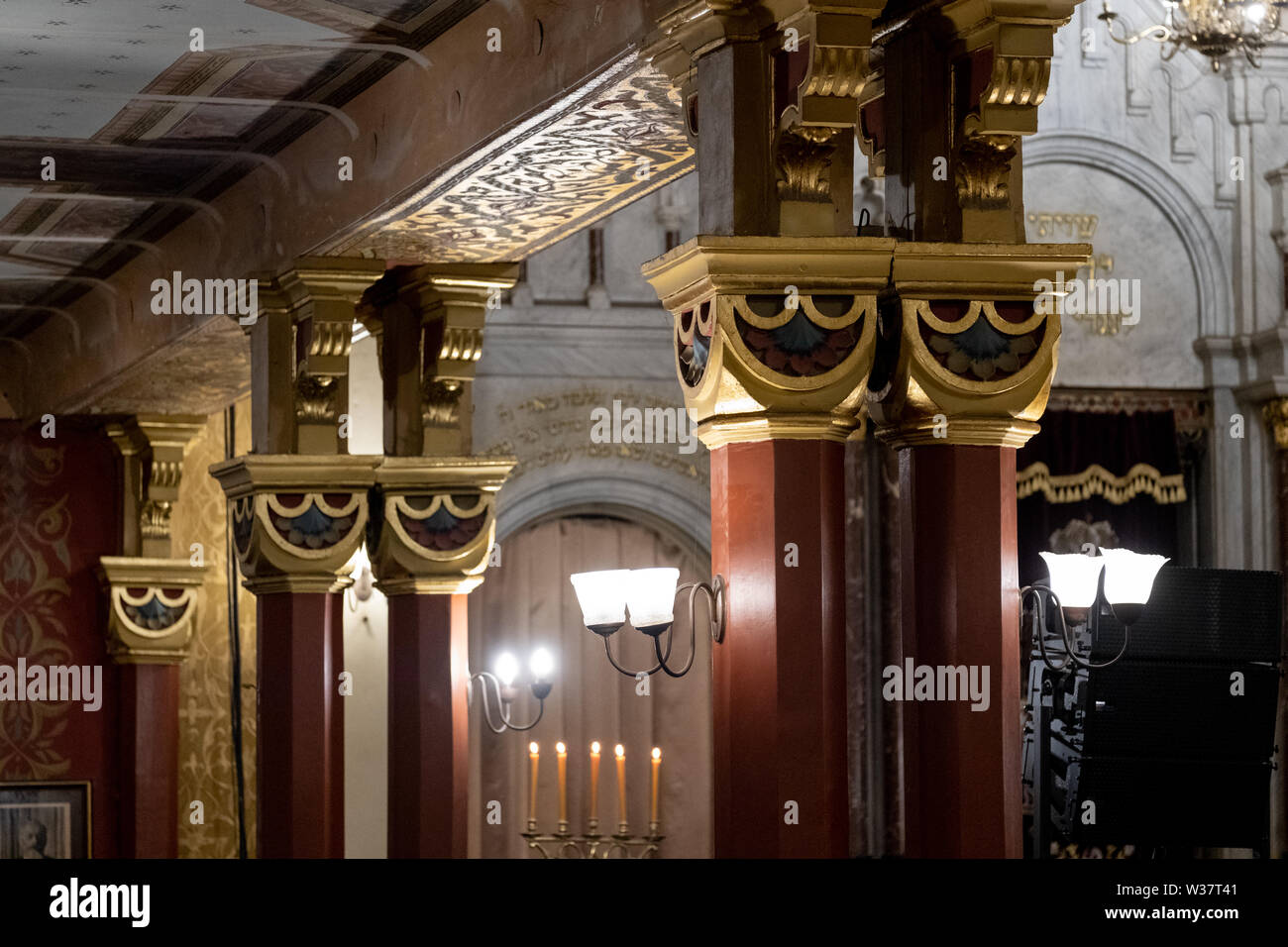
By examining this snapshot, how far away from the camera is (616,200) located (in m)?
6.46

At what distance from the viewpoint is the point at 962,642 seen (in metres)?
4.30

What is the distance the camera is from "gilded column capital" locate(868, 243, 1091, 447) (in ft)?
14.1

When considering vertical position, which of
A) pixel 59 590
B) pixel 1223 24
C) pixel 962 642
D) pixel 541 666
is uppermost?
pixel 1223 24

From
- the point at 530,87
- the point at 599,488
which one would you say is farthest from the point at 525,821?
the point at 530,87

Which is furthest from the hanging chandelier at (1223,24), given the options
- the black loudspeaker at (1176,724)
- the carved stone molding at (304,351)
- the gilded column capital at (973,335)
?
the gilded column capital at (973,335)

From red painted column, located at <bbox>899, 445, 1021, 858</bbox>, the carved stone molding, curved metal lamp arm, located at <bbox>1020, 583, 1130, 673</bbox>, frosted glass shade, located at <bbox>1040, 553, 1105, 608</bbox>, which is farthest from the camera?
the carved stone molding

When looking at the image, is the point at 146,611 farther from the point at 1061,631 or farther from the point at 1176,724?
the point at 1176,724

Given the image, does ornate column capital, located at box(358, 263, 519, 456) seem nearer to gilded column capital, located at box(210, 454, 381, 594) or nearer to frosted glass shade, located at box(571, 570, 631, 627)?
gilded column capital, located at box(210, 454, 381, 594)

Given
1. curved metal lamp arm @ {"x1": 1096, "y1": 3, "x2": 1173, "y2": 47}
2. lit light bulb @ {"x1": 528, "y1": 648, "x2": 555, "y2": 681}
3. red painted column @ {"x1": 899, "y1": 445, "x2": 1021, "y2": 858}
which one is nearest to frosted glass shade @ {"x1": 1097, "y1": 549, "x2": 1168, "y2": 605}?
red painted column @ {"x1": 899, "y1": 445, "x2": 1021, "y2": 858}

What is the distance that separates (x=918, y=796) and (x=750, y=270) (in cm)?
111

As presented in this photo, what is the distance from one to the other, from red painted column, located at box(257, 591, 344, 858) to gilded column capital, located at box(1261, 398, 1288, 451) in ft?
19.4

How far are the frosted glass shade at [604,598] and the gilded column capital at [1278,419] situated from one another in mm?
6839

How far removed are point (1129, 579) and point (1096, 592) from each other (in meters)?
0.09

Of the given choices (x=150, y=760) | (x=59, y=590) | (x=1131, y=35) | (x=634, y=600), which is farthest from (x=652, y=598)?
(x=1131, y=35)
